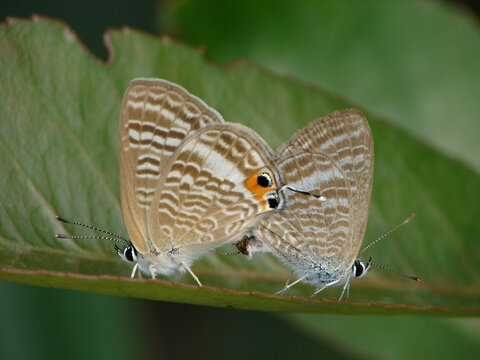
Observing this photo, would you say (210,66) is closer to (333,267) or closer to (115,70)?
(115,70)

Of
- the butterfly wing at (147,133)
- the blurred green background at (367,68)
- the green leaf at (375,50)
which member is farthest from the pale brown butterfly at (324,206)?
the green leaf at (375,50)

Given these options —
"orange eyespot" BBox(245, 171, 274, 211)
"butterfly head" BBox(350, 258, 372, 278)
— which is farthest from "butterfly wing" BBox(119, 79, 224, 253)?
"butterfly head" BBox(350, 258, 372, 278)

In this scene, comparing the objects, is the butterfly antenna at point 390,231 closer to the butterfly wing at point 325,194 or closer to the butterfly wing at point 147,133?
the butterfly wing at point 325,194

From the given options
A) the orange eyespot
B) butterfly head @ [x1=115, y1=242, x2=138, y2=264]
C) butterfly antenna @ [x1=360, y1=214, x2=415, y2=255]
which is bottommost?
butterfly head @ [x1=115, y1=242, x2=138, y2=264]

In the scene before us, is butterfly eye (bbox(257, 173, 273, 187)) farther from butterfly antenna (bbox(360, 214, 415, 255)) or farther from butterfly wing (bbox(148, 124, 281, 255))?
butterfly antenna (bbox(360, 214, 415, 255))

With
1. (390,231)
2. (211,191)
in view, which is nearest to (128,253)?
(211,191)

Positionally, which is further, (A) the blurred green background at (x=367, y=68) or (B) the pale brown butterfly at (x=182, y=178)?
(A) the blurred green background at (x=367, y=68)

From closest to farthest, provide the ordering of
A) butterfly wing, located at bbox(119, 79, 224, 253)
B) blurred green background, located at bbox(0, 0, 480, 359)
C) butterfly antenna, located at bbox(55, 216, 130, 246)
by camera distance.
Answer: butterfly antenna, located at bbox(55, 216, 130, 246) → butterfly wing, located at bbox(119, 79, 224, 253) → blurred green background, located at bbox(0, 0, 480, 359)
